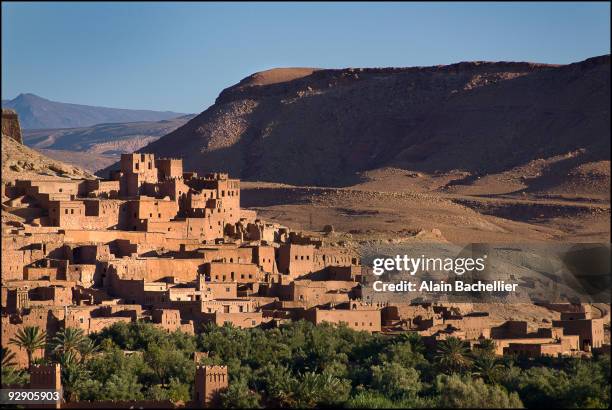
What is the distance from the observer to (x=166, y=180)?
6569 cm

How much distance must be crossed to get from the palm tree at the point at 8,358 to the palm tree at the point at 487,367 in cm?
1267

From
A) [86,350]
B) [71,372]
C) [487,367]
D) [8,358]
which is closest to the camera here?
[71,372]

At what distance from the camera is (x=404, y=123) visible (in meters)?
138

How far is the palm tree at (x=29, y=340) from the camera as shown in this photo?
4962 cm

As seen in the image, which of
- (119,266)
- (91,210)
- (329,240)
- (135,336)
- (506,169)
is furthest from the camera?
(506,169)

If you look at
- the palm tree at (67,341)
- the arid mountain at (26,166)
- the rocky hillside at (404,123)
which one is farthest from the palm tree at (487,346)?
the rocky hillside at (404,123)

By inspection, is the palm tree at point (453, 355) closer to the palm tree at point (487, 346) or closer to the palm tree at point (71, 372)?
the palm tree at point (487, 346)

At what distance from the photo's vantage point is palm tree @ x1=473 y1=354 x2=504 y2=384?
52344 millimetres

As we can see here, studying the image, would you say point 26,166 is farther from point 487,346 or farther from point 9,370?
point 9,370

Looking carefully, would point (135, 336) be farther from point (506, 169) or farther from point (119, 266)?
point (506, 169)

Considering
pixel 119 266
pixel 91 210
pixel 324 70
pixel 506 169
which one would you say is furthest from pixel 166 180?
pixel 324 70

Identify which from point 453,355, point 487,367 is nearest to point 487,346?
point 453,355

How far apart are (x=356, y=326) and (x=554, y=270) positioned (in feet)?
55.3

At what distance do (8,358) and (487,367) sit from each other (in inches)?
525
